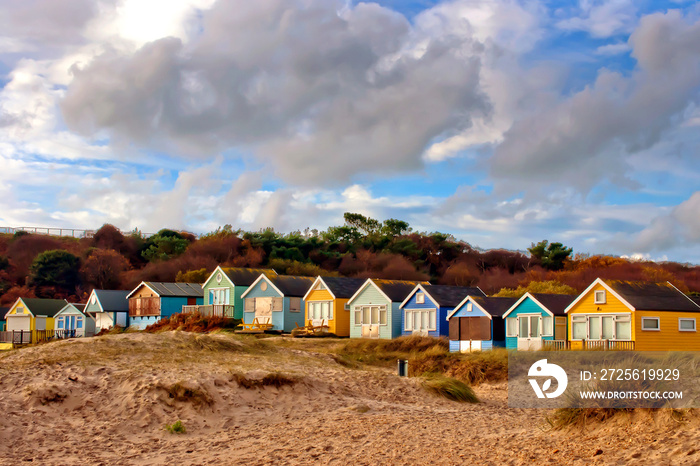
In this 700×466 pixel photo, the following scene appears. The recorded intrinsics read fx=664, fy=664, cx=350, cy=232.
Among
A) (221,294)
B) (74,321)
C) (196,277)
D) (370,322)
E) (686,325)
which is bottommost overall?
(74,321)

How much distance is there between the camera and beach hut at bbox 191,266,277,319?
50.2 metres

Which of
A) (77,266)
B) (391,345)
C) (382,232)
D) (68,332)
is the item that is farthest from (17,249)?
(391,345)

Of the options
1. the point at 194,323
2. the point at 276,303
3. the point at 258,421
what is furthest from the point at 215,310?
the point at 258,421


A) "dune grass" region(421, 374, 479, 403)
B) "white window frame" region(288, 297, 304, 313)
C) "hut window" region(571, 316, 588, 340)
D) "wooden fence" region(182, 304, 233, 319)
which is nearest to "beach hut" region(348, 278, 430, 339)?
"white window frame" region(288, 297, 304, 313)

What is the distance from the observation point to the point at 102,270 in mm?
79750

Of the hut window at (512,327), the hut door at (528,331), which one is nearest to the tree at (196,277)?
the hut window at (512,327)

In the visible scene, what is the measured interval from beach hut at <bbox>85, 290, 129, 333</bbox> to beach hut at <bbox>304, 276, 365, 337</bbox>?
65.9 feet

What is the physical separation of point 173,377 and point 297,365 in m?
6.10

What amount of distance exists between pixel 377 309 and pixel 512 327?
36.2 ft

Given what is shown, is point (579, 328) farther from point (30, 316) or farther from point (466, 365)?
point (30, 316)

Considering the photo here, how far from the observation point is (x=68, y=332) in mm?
56812

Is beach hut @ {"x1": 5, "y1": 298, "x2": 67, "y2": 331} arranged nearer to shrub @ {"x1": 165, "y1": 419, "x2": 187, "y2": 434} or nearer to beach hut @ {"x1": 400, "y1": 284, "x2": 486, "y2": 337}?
beach hut @ {"x1": 400, "y1": 284, "x2": 486, "y2": 337}

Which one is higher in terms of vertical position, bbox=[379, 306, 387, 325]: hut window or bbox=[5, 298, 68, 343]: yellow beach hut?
bbox=[379, 306, 387, 325]: hut window

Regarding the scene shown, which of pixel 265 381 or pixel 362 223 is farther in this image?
pixel 362 223
